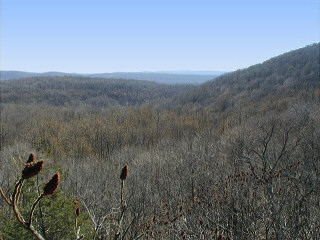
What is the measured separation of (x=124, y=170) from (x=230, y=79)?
340ft

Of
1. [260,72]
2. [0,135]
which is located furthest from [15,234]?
[260,72]

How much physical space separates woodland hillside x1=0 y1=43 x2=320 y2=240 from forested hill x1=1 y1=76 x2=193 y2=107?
130ft

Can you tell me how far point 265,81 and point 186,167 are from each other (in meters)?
67.4

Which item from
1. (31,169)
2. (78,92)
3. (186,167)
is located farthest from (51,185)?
(78,92)

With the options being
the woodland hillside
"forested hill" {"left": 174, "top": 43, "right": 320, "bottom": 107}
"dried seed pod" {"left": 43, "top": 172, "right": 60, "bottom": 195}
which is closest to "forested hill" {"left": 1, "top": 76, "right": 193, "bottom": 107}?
"forested hill" {"left": 174, "top": 43, "right": 320, "bottom": 107}

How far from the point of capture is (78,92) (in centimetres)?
12750

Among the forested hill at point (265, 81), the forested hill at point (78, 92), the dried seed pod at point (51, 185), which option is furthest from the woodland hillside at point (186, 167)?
the forested hill at point (78, 92)

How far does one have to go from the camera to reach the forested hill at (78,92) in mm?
111125

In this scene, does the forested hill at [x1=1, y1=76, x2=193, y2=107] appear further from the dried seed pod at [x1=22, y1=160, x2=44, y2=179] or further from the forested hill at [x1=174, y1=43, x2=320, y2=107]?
the dried seed pod at [x1=22, y1=160, x2=44, y2=179]

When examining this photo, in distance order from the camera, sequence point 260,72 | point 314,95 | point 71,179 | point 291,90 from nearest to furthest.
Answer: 1. point 71,179
2. point 314,95
3. point 291,90
4. point 260,72

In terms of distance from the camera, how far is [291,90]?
6975 cm

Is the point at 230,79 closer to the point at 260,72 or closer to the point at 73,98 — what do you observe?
the point at 260,72

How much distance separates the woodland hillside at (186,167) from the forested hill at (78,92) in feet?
130

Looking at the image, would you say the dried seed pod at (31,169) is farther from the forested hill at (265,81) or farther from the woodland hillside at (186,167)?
the forested hill at (265,81)
